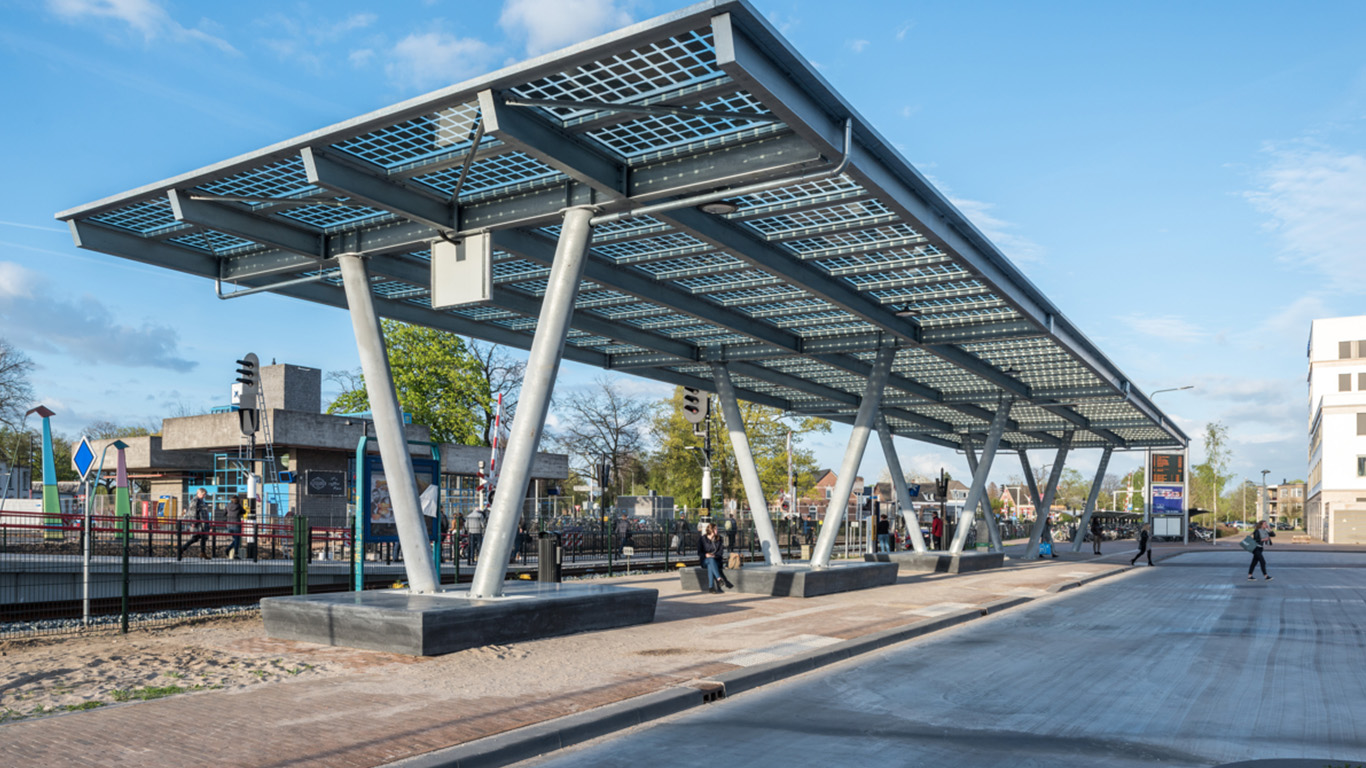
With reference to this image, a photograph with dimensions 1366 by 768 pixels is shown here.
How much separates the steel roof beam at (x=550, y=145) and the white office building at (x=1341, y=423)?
87.7m

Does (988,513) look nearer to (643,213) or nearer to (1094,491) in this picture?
(1094,491)

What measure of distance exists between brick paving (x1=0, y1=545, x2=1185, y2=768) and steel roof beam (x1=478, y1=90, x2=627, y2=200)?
18.1 feet

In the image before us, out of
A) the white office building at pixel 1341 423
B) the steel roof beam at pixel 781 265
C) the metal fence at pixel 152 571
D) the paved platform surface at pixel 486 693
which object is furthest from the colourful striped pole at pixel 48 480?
the white office building at pixel 1341 423

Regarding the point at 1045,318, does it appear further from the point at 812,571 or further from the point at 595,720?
the point at 595,720

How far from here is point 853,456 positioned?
2248cm

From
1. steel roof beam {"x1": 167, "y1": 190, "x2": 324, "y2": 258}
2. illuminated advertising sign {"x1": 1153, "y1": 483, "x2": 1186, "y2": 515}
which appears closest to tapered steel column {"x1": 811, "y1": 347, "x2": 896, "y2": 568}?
steel roof beam {"x1": 167, "y1": 190, "x2": 324, "y2": 258}

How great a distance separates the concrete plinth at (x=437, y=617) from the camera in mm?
11281

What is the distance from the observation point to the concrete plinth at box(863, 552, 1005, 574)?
30.6 m

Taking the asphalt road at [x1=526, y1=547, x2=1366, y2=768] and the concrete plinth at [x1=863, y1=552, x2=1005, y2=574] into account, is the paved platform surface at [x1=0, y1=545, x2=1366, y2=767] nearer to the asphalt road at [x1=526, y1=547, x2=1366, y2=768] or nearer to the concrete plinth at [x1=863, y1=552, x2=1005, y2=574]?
the asphalt road at [x1=526, y1=547, x2=1366, y2=768]

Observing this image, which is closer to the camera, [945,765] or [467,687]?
[945,765]

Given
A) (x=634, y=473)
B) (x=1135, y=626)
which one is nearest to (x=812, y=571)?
(x=1135, y=626)

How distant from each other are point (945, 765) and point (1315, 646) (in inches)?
384

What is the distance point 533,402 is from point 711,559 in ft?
28.5

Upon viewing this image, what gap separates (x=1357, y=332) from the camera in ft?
286
